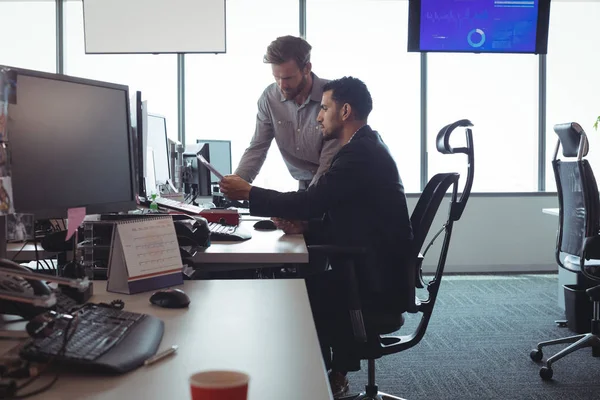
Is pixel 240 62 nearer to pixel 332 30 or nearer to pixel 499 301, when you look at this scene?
pixel 332 30

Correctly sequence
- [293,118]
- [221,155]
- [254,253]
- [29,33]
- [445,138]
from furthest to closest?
[29,33] < [221,155] < [293,118] < [445,138] < [254,253]

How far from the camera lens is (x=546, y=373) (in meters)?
2.79

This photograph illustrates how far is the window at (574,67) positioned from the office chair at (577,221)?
2643mm

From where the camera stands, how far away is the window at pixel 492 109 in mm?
5551

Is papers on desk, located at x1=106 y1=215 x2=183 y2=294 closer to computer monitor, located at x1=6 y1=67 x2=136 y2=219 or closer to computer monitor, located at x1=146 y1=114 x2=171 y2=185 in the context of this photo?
computer monitor, located at x1=6 y1=67 x2=136 y2=219

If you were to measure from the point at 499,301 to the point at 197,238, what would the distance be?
3132 millimetres

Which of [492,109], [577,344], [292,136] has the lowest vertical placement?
[577,344]

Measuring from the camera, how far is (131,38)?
5062 mm

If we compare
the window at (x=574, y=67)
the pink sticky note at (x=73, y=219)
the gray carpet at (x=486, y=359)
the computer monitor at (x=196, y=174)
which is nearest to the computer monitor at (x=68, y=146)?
the pink sticky note at (x=73, y=219)

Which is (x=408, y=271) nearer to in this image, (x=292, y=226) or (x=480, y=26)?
(x=292, y=226)

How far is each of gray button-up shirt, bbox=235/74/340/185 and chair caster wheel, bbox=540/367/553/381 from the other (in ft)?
4.42

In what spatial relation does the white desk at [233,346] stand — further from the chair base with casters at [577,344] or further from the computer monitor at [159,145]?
the chair base with casters at [577,344]

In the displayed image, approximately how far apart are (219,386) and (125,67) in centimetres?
509

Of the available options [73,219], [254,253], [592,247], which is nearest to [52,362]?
[73,219]
